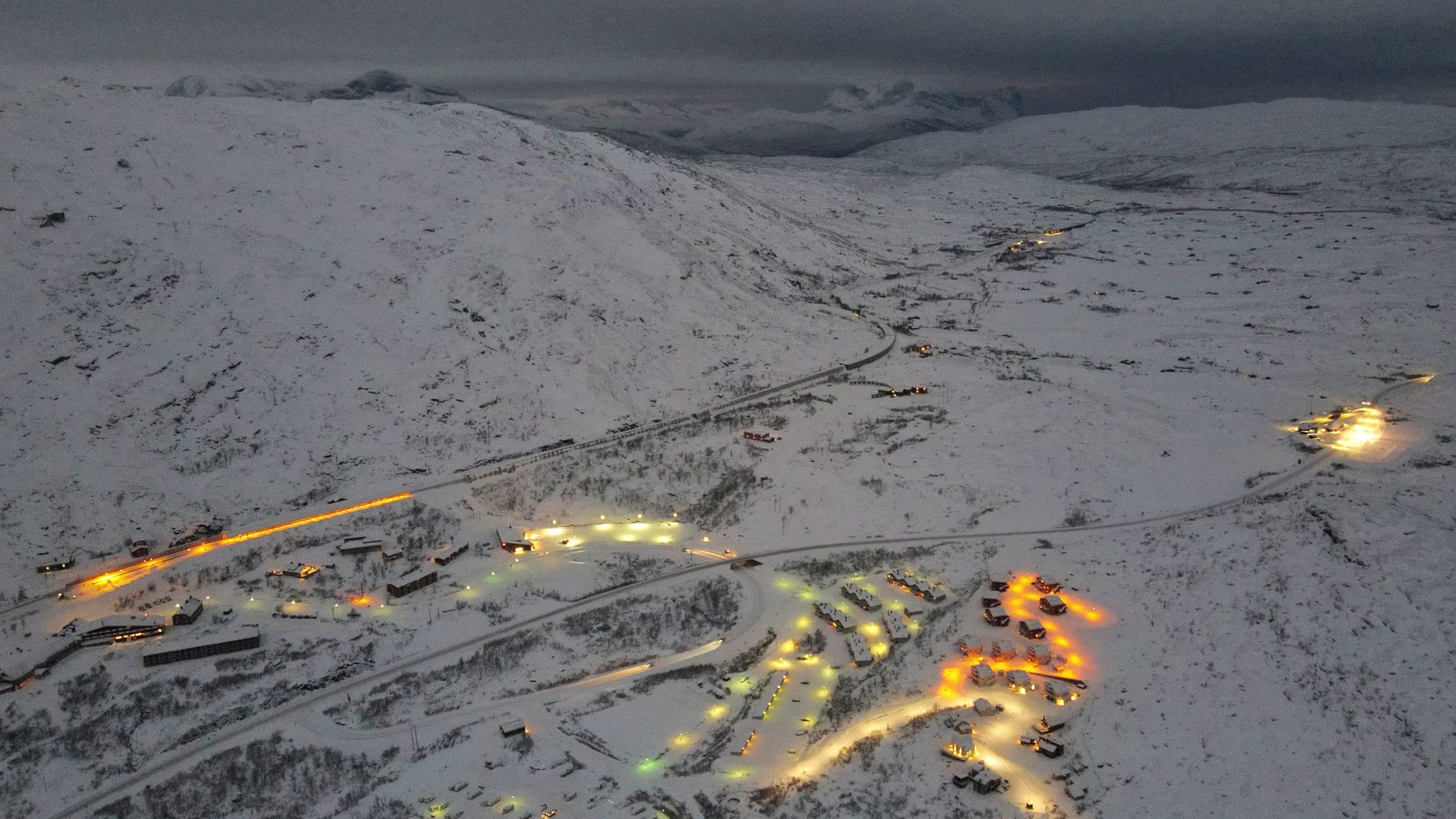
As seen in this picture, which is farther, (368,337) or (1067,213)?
(1067,213)

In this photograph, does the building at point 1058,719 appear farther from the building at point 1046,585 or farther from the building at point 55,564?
the building at point 55,564

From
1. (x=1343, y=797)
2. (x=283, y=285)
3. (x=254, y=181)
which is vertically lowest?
(x=1343, y=797)

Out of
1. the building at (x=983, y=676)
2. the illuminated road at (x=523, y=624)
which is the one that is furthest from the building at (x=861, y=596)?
the building at (x=983, y=676)

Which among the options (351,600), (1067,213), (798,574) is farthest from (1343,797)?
(1067,213)

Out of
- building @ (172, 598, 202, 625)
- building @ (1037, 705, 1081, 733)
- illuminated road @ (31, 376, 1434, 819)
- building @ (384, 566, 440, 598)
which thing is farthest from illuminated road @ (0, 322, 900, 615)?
building @ (1037, 705, 1081, 733)

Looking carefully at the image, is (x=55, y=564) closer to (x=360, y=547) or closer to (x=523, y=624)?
(x=360, y=547)

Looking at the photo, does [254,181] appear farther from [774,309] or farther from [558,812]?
[558,812]
